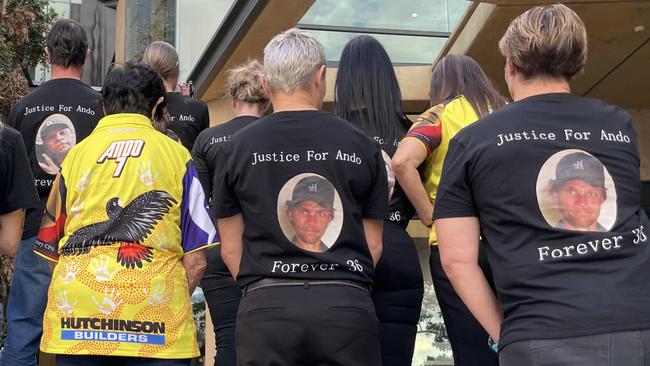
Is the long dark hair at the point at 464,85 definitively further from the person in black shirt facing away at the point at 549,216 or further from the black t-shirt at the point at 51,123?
the black t-shirt at the point at 51,123

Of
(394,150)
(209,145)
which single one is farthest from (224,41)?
(394,150)

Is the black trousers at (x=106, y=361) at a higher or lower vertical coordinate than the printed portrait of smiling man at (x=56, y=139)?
lower

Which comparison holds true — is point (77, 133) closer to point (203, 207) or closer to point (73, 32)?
point (73, 32)

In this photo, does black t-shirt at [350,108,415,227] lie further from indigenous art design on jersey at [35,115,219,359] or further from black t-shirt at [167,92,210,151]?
black t-shirt at [167,92,210,151]

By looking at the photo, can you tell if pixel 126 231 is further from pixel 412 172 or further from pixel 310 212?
pixel 412 172

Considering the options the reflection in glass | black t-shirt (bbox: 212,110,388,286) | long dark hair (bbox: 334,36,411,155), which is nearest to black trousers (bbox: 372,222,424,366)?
long dark hair (bbox: 334,36,411,155)

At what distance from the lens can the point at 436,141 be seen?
13.2 feet

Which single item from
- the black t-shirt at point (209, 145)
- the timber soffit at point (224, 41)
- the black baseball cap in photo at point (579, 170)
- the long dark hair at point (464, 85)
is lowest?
the black baseball cap in photo at point (579, 170)

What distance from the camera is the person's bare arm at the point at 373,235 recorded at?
10.6 ft

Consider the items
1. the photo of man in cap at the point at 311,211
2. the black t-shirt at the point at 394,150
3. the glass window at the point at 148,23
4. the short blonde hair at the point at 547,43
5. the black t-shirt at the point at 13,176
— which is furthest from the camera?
the glass window at the point at 148,23

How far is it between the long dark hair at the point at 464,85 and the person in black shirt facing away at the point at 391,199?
0.75 feet

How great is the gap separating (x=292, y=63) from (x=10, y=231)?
152 centimetres

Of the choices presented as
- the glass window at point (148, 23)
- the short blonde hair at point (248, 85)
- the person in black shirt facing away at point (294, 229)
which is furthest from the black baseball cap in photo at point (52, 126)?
the glass window at point (148, 23)

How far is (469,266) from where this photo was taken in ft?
8.70
